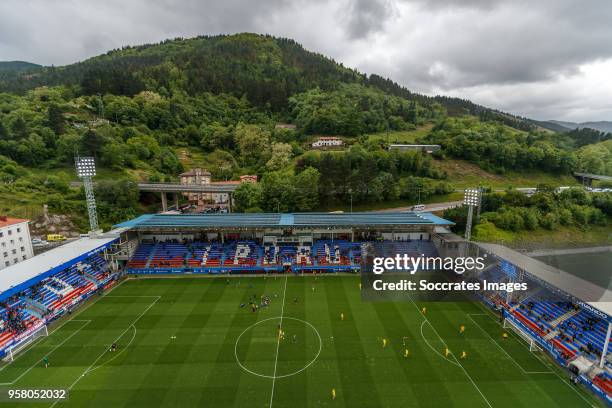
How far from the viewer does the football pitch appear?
1914cm

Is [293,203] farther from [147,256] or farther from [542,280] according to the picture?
[542,280]

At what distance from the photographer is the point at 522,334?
83.6 feet

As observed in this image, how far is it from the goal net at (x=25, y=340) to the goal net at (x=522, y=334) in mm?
40117

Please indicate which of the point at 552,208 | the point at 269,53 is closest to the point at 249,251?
the point at 552,208

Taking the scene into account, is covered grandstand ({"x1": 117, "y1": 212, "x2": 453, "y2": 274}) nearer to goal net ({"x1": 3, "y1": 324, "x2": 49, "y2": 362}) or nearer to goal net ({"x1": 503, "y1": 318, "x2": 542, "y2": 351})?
goal net ({"x1": 3, "y1": 324, "x2": 49, "y2": 362})

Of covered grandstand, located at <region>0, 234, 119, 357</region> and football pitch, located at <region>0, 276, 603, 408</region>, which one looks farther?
covered grandstand, located at <region>0, 234, 119, 357</region>

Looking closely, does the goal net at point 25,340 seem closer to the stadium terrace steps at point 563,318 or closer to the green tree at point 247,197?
the green tree at point 247,197

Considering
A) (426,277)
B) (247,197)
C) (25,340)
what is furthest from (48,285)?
(426,277)

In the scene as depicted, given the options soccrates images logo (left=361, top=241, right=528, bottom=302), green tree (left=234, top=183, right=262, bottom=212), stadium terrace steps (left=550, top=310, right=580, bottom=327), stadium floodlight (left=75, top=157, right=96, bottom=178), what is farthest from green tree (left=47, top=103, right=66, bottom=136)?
stadium terrace steps (left=550, top=310, right=580, bottom=327)

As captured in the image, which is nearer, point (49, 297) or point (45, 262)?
point (49, 297)

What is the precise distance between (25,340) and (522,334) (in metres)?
41.3

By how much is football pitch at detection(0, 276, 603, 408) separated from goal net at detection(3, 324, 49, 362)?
544 millimetres

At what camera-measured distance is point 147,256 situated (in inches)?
1608

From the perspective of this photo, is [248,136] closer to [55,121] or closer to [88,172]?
[55,121]
